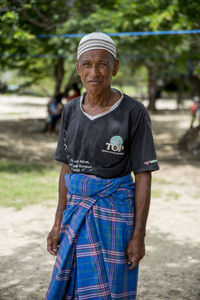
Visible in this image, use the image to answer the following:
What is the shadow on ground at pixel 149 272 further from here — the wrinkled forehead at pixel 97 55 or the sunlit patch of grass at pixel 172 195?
the wrinkled forehead at pixel 97 55

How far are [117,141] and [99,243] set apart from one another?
0.50 meters

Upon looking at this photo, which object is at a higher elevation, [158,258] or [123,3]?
[123,3]

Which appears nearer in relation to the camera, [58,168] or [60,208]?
[60,208]

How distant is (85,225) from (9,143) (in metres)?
10.3

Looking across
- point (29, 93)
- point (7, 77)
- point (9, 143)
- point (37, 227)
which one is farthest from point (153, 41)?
point (7, 77)

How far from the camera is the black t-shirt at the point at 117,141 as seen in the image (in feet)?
6.78

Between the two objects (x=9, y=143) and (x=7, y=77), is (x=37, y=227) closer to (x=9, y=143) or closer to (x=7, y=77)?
(x=9, y=143)

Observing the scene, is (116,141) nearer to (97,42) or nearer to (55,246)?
(97,42)

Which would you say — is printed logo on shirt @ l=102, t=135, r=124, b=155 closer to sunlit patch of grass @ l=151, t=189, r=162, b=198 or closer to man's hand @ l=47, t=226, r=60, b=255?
man's hand @ l=47, t=226, r=60, b=255

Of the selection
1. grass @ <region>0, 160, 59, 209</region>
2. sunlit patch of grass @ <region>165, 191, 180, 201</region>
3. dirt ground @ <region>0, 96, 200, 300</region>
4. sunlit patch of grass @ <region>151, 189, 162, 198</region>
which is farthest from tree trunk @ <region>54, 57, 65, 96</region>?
sunlit patch of grass @ <region>165, 191, 180, 201</region>

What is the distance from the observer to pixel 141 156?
2.08 meters

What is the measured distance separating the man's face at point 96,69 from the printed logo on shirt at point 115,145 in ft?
0.83

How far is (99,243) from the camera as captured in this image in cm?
208

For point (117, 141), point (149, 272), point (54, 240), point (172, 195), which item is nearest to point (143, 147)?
point (117, 141)
